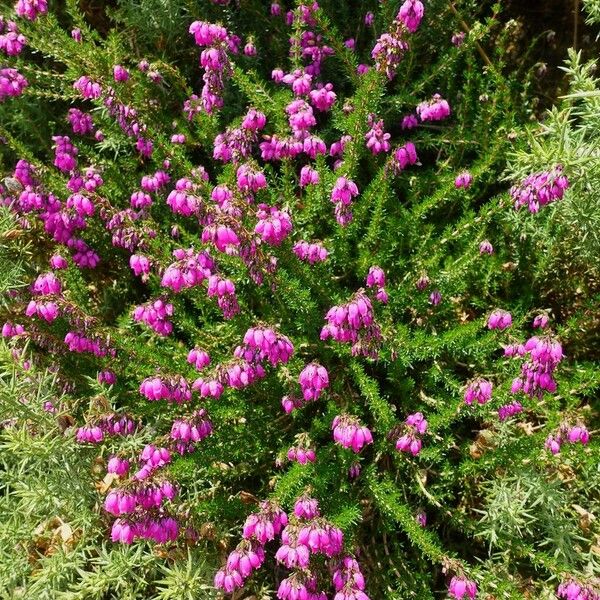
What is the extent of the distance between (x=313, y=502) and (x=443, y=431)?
165 centimetres

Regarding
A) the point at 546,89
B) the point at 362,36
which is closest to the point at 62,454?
the point at 362,36

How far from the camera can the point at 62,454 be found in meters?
3.64

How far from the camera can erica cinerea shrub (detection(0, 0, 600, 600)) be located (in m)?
3.31

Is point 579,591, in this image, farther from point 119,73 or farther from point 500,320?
point 119,73

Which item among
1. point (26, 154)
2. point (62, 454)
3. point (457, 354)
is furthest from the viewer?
point (26, 154)

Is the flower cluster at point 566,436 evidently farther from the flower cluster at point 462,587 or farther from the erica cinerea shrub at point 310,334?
the flower cluster at point 462,587

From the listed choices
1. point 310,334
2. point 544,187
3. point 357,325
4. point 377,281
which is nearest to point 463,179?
point 544,187

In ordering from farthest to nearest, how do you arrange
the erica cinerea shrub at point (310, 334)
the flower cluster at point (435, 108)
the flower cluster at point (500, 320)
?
1. the flower cluster at point (435, 108)
2. the flower cluster at point (500, 320)
3. the erica cinerea shrub at point (310, 334)

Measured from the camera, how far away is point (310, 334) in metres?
4.21

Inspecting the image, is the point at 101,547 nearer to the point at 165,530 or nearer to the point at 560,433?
the point at 165,530

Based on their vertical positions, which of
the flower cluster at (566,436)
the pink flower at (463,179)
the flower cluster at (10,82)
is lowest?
the flower cluster at (566,436)

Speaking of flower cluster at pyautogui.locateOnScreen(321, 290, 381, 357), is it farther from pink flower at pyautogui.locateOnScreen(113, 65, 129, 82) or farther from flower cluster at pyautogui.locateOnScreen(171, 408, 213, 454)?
pink flower at pyautogui.locateOnScreen(113, 65, 129, 82)

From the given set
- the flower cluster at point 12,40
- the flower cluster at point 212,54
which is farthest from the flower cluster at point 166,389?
the flower cluster at point 12,40

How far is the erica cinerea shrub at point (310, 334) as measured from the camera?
3.31 metres
